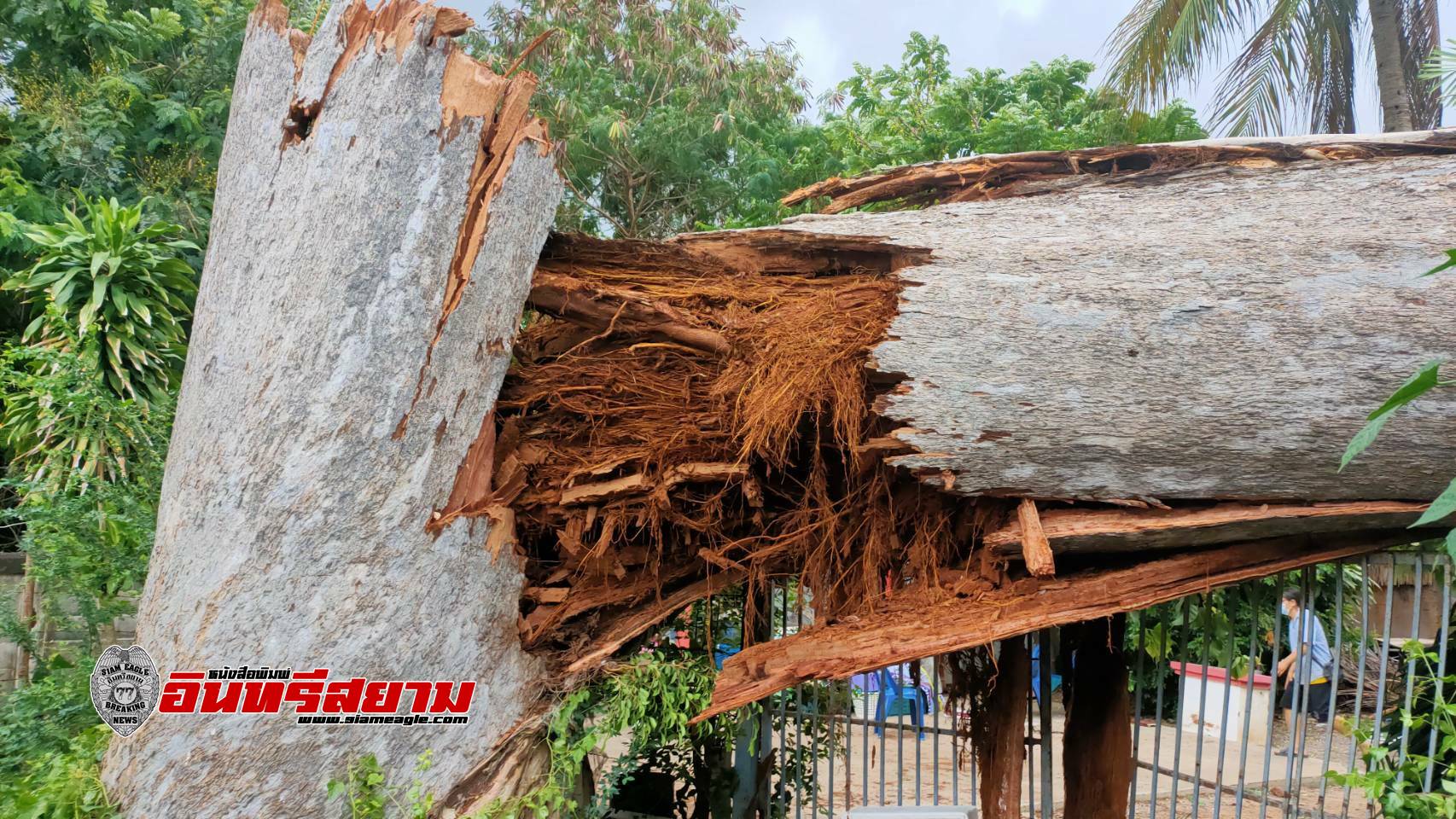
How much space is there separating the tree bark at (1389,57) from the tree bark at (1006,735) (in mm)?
8018

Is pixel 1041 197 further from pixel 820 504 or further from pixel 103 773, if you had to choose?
pixel 103 773

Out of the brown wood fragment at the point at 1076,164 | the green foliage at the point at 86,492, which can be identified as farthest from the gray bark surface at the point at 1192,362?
the green foliage at the point at 86,492

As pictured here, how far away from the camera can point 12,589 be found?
5.99 metres

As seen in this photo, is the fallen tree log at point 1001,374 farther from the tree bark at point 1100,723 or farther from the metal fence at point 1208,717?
the tree bark at point 1100,723

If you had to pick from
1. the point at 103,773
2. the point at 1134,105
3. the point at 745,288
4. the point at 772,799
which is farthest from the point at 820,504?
the point at 1134,105

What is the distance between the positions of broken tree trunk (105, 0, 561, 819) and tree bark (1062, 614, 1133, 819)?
2.44m

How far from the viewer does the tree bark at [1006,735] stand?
385 cm

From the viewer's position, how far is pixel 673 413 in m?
3.69

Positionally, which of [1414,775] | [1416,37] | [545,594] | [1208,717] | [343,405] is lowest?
[1208,717]

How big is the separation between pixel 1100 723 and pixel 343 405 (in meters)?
3.40

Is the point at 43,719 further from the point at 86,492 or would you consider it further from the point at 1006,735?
the point at 1006,735

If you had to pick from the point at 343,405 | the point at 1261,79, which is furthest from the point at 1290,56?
the point at 343,405

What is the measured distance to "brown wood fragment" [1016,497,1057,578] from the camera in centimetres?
314

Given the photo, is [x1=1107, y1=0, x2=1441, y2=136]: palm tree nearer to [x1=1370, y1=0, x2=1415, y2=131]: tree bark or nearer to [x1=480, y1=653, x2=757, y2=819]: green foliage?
[x1=1370, y1=0, x2=1415, y2=131]: tree bark
